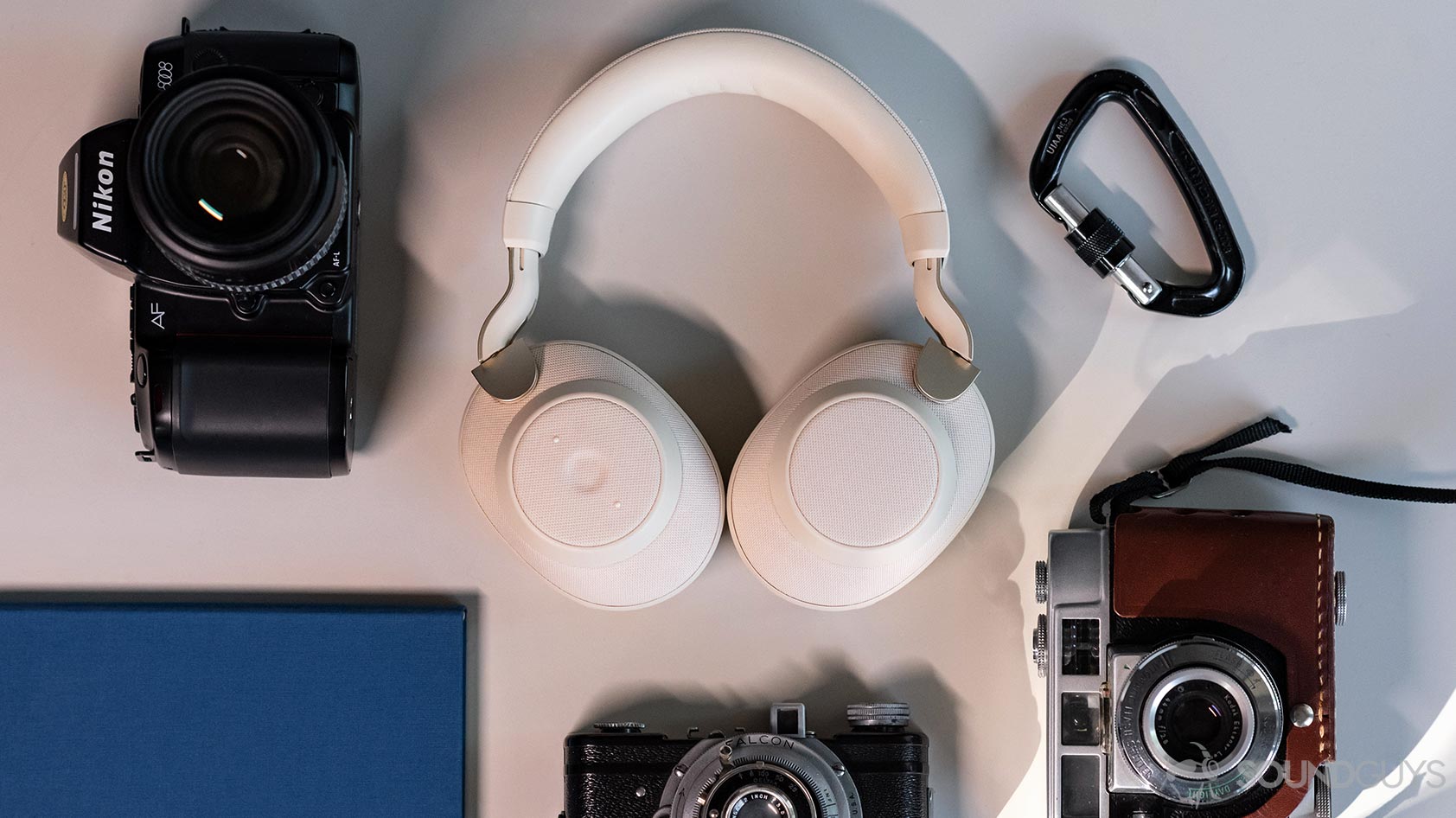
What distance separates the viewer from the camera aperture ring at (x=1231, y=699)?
82 cm

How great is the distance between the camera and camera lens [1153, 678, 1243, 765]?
2.71ft

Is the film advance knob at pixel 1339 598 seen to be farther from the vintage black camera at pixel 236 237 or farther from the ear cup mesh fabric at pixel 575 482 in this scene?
the vintage black camera at pixel 236 237

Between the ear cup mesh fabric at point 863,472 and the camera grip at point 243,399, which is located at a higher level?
the camera grip at point 243,399

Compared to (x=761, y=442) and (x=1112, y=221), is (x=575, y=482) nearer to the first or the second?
(x=761, y=442)

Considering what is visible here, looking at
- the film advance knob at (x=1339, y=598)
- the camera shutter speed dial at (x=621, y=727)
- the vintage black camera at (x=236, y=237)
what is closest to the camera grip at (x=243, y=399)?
the vintage black camera at (x=236, y=237)

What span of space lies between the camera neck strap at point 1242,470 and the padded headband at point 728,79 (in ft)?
0.66

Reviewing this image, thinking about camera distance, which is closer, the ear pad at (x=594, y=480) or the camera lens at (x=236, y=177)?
the camera lens at (x=236, y=177)

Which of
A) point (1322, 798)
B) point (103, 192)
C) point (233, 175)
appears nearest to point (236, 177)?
point (233, 175)

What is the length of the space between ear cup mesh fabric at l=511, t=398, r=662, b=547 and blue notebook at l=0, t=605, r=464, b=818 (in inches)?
6.5

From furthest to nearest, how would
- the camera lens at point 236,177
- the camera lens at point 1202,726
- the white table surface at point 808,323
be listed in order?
the white table surface at point 808,323 < the camera lens at point 1202,726 < the camera lens at point 236,177

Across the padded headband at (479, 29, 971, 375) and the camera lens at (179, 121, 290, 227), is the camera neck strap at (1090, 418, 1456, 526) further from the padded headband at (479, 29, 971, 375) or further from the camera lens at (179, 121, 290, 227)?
the camera lens at (179, 121, 290, 227)

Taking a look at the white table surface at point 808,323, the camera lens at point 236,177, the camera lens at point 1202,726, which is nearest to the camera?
the camera lens at point 236,177

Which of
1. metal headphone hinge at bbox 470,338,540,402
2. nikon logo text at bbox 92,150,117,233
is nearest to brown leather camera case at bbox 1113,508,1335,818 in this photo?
metal headphone hinge at bbox 470,338,540,402

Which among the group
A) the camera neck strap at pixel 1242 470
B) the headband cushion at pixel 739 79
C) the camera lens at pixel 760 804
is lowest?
the camera lens at pixel 760 804
